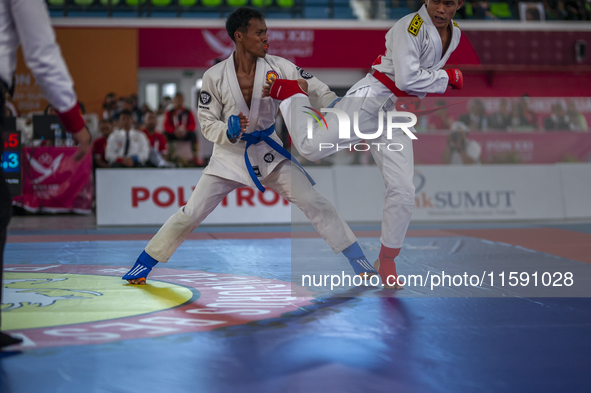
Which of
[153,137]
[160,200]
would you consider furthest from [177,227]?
[153,137]

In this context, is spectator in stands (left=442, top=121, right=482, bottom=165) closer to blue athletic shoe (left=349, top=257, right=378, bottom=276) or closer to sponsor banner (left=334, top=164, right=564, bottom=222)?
sponsor banner (left=334, top=164, right=564, bottom=222)

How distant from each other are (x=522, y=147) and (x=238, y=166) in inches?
285

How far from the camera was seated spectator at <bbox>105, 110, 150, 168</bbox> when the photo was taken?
8539 millimetres

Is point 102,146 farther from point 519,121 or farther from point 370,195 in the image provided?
point 519,121

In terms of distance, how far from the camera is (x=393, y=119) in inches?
128

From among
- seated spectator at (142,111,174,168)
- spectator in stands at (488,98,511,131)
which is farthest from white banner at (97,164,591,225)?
spectator in stands at (488,98,511,131)

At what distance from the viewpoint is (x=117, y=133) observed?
338 inches

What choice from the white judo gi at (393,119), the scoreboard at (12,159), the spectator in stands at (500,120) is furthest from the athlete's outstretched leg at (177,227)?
the spectator in stands at (500,120)

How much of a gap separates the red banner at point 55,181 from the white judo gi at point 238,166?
548 centimetres

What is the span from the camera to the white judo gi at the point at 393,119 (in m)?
3.10

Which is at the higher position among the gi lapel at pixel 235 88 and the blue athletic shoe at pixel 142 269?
the gi lapel at pixel 235 88

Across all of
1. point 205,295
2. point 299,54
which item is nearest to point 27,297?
point 205,295

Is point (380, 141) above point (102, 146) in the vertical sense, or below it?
below

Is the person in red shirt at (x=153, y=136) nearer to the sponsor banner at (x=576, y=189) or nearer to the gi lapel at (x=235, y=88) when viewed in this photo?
the sponsor banner at (x=576, y=189)
